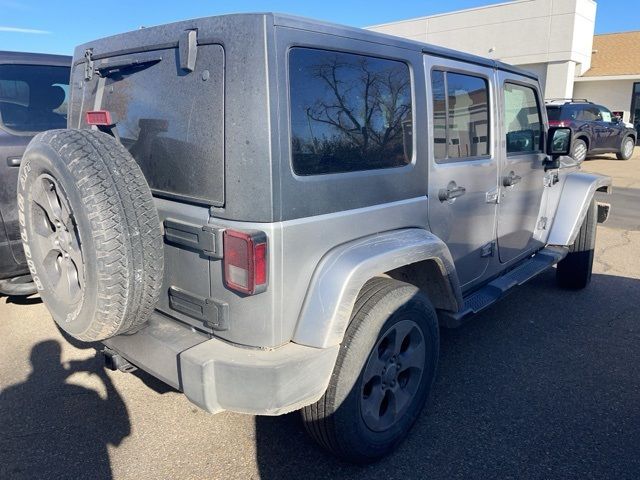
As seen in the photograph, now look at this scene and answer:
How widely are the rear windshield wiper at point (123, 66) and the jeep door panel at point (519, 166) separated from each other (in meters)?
2.34

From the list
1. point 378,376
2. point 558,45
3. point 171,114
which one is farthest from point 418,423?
point 558,45

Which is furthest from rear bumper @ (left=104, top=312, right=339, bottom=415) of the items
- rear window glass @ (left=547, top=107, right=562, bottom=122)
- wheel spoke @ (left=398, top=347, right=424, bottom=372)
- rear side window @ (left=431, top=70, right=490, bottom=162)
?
rear window glass @ (left=547, top=107, right=562, bottom=122)

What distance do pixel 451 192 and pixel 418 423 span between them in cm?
134

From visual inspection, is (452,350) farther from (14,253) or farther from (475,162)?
(14,253)

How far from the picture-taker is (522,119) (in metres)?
3.94

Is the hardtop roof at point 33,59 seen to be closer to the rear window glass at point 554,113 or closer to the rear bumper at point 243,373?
the rear bumper at point 243,373

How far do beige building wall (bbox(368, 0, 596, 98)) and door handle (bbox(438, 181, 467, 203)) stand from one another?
22.9 meters

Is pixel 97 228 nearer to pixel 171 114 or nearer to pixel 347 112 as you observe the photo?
pixel 171 114

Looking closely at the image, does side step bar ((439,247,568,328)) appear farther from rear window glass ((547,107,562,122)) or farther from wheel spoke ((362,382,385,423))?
rear window glass ((547,107,562,122))

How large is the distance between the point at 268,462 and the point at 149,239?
51.5 inches

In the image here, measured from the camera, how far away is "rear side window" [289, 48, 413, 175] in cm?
212

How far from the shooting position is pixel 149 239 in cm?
213

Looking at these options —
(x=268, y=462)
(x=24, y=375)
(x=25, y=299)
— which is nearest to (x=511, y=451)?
(x=268, y=462)

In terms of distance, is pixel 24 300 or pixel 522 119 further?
pixel 24 300
